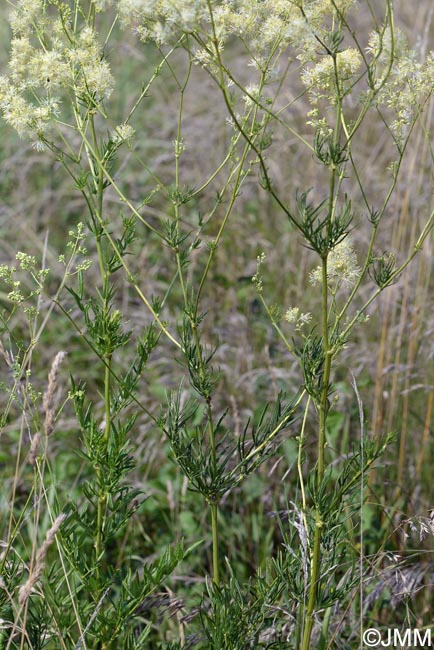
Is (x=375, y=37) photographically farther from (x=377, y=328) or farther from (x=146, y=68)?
(x=146, y=68)

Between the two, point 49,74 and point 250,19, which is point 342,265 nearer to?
point 250,19

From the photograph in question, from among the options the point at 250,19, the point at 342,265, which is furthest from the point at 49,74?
the point at 342,265

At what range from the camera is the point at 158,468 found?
322cm

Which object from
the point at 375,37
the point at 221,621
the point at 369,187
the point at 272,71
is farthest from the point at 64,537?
the point at 369,187

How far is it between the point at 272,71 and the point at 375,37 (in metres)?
0.24

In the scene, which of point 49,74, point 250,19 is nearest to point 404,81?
point 250,19

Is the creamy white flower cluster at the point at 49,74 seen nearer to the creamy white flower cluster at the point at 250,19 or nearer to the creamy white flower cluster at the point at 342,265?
the creamy white flower cluster at the point at 250,19

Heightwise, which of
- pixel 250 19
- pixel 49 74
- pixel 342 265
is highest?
pixel 250 19

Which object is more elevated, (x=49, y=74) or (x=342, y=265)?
(x=49, y=74)

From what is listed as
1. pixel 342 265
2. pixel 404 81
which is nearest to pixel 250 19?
pixel 404 81

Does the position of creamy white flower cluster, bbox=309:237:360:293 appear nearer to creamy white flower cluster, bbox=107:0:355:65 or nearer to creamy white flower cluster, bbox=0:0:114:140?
creamy white flower cluster, bbox=107:0:355:65

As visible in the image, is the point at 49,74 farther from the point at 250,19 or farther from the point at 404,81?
the point at 404,81

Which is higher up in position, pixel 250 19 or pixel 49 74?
pixel 250 19

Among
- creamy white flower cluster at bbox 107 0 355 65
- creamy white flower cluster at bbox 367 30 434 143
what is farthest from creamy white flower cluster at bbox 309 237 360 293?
creamy white flower cluster at bbox 107 0 355 65
